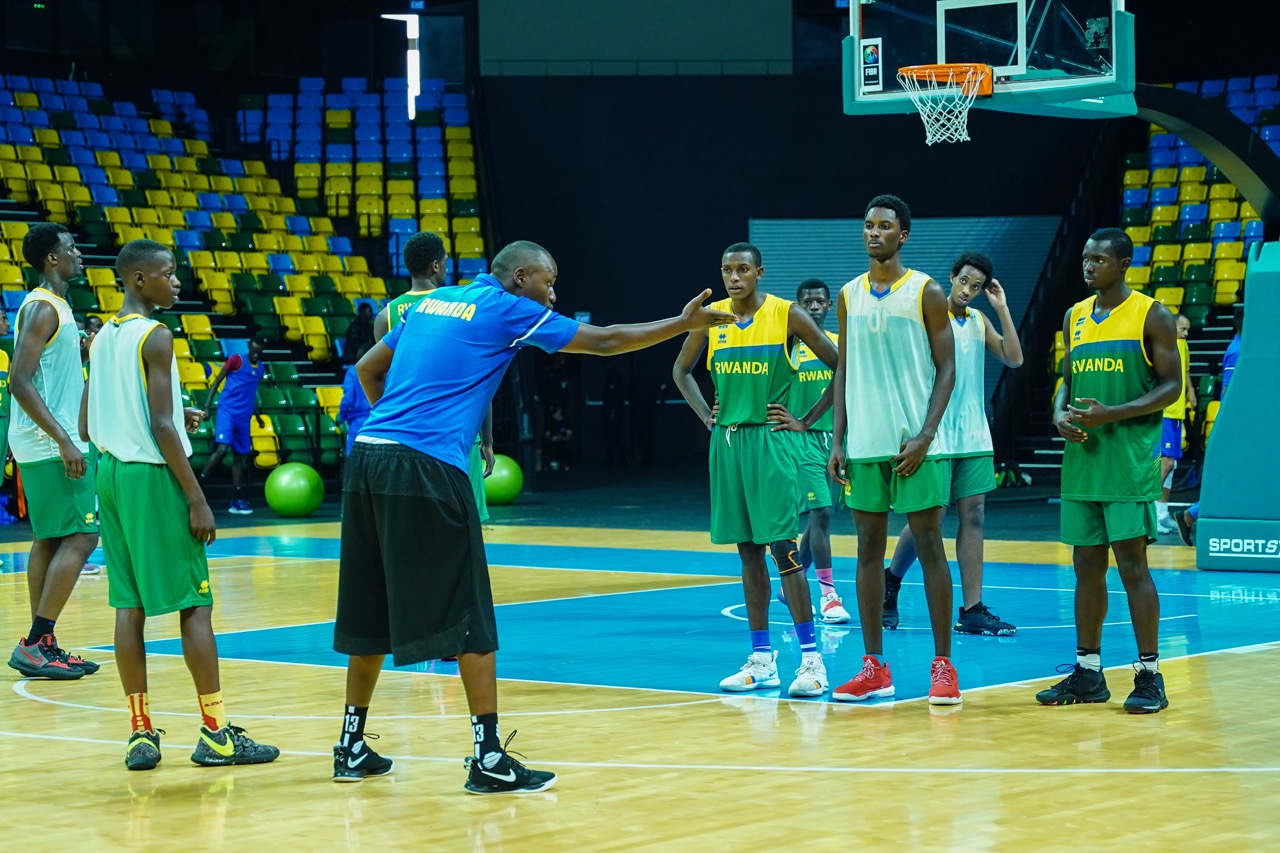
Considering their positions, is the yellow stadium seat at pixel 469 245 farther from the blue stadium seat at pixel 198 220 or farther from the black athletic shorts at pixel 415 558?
the black athletic shorts at pixel 415 558

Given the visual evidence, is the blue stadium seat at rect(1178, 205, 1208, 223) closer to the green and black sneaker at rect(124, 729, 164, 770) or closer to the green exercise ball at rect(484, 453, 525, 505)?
the green exercise ball at rect(484, 453, 525, 505)

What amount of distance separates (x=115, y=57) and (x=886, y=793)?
24.6 m

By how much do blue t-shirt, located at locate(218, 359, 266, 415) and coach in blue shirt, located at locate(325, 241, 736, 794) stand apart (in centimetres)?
1334

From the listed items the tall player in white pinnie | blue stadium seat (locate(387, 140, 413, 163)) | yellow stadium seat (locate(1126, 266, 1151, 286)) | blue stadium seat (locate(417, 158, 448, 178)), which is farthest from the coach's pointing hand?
blue stadium seat (locate(387, 140, 413, 163))

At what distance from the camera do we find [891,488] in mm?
7066

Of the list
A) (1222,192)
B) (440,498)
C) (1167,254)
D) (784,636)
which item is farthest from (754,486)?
(1222,192)

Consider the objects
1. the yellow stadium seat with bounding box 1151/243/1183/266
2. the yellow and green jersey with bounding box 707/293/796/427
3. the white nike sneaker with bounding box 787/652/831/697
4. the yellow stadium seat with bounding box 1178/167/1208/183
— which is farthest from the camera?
the yellow stadium seat with bounding box 1178/167/1208/183

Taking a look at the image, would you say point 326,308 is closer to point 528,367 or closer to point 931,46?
point 528,367

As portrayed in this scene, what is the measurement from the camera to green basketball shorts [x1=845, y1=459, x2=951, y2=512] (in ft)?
22.9

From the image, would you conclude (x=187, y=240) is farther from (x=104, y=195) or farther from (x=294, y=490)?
(x=294, y=490)

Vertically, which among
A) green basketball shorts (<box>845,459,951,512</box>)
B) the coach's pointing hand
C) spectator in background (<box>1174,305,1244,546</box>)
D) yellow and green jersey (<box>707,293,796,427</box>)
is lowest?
spectator in background (<box>1174,305,1244,546</box>)

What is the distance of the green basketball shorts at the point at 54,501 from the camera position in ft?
26.9

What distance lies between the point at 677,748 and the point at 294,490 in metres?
12.4

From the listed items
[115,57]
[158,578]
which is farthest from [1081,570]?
[115,57]
